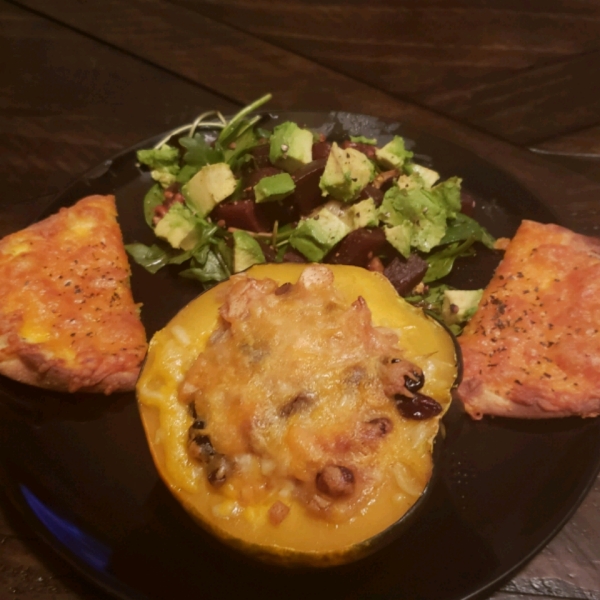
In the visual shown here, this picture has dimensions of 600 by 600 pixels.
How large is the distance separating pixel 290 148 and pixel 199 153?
1.26 ft

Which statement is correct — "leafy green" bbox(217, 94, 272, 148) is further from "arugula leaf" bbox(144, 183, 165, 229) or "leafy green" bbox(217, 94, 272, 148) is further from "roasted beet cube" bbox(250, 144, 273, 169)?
"arugula leaf" bbox(144, 183, 165, 229)

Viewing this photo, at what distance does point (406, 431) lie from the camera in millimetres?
1391

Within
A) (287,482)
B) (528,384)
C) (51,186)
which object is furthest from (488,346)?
(51,186)

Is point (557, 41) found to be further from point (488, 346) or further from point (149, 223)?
point (149, 223)

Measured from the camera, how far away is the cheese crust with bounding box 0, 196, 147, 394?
172cm

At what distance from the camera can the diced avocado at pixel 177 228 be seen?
2121 mm

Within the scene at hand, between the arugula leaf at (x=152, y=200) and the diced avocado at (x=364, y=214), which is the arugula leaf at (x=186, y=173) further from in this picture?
the diced avocado at (x=364, y=214)

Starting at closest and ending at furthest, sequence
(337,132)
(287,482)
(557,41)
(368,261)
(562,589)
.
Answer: (287,482), (562,589), (368,261), (337,132), (557,41)

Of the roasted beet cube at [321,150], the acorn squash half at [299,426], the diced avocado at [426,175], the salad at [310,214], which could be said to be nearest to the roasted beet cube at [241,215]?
the salad at [310,214]

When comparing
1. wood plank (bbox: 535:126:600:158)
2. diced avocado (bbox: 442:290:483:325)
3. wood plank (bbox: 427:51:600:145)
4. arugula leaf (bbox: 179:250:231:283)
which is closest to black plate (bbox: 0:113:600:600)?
diced avocado (bbox: 442:290:483:325)

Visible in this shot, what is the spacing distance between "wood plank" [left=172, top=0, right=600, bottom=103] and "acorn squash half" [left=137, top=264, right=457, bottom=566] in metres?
1.96

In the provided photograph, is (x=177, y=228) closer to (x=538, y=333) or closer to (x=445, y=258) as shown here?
(x=445, y=258)

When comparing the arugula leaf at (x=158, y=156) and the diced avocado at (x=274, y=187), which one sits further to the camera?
the arugula leaf at (x=158, y=156)

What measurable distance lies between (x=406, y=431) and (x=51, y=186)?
1.98 metres
